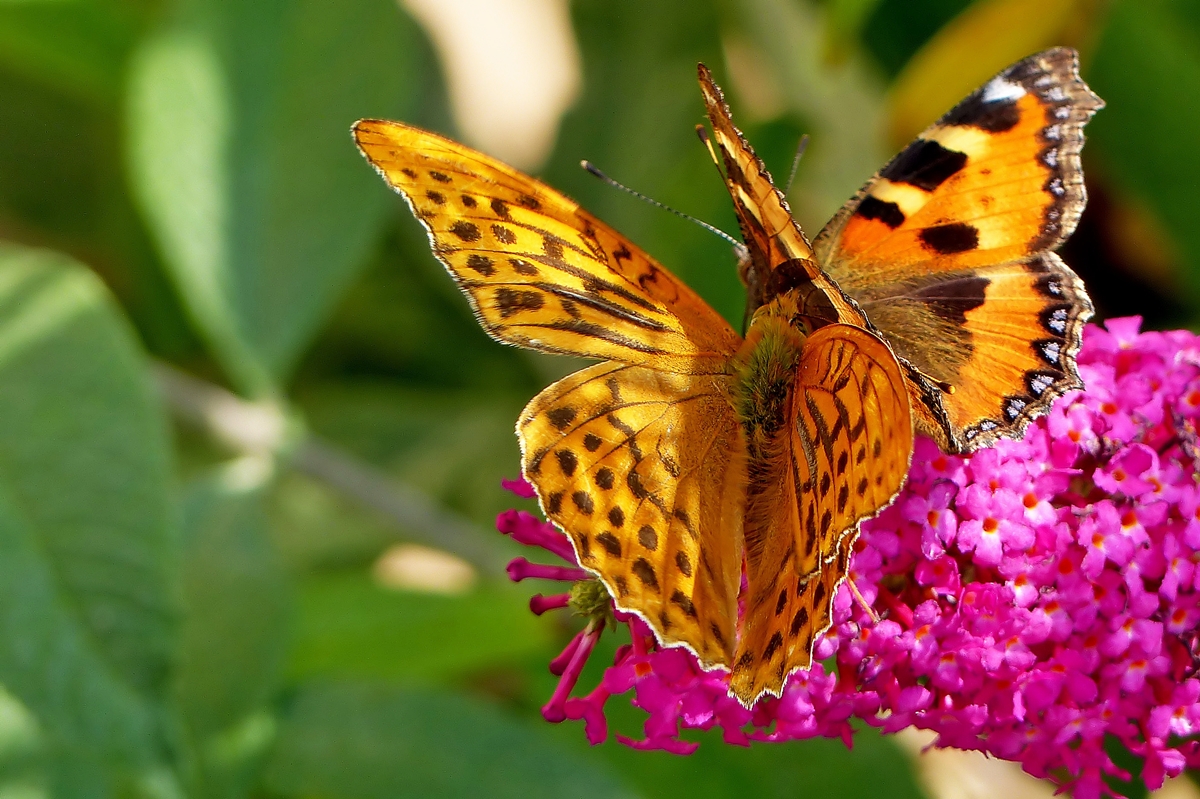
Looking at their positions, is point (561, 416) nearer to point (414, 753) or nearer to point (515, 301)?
point (515, 301)

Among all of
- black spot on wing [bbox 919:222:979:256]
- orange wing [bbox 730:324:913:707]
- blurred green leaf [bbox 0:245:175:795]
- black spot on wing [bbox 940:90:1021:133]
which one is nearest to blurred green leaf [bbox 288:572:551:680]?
blurred green leaf [bbox 0:245:175:795]

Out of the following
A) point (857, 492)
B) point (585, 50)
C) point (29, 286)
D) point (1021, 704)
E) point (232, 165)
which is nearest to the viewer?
point (857, 492)

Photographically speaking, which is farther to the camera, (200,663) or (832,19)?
(832,19)

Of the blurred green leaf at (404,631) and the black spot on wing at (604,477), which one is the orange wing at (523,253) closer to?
the black spot on wing at (604,477)

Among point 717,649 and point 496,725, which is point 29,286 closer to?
point 496,725

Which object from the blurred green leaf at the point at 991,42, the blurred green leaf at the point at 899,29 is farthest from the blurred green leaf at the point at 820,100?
the blurred green leaf at the point at 991,42

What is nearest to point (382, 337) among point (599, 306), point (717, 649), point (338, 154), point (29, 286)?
point (338, 154)

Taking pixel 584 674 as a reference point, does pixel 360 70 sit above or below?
above
